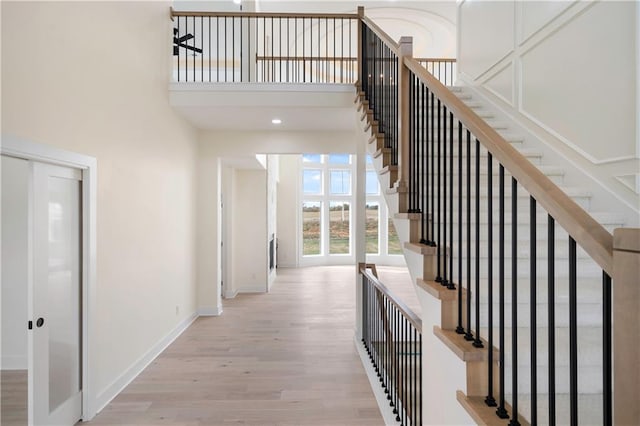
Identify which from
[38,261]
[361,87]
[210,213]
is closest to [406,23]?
[361,87]

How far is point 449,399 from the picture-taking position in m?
1.53

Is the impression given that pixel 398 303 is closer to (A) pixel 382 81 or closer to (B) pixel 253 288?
(A) pixel 382 81

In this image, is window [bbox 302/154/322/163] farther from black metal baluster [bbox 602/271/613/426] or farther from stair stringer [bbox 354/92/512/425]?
black metal baluster [bbox 602/271/613/426]

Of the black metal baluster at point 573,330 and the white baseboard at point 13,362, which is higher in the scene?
the black metal baluster at point 573,330

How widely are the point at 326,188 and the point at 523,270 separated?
9981 mm

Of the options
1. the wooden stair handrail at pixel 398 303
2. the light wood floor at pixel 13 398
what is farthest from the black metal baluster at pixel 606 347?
the light wood floor at pixel 13 398

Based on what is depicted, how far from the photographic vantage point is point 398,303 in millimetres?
2672

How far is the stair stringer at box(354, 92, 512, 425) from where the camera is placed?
1.33m

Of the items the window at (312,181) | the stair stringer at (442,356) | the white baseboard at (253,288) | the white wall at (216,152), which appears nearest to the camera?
the stair stringer at (442,356)

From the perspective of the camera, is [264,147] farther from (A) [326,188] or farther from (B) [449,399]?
(A) [326,188]

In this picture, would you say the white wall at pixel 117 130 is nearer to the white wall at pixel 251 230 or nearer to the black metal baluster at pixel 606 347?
the white wall at pixel 251 230

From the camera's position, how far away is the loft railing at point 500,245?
0.88m

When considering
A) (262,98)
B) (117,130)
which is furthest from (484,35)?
(117,130)

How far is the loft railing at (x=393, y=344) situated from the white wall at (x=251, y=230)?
144 inches
